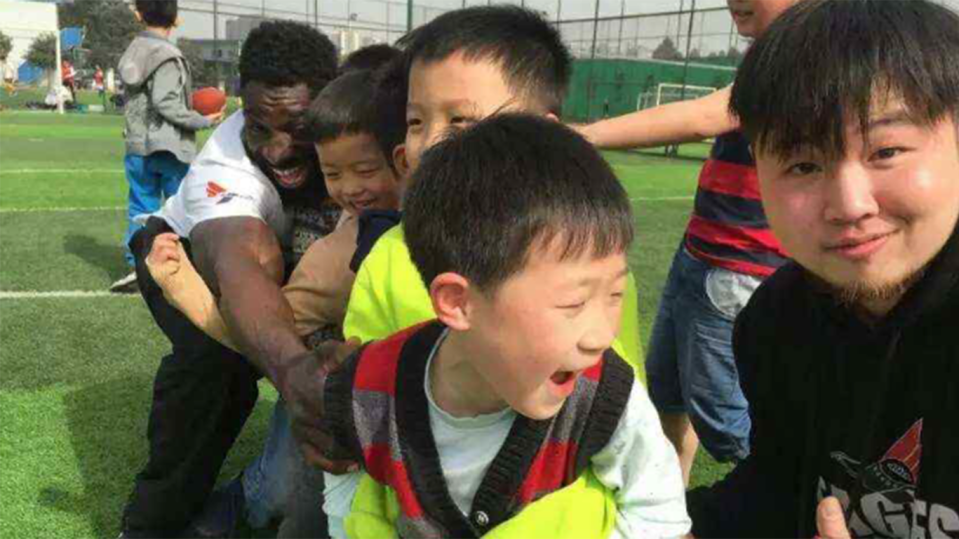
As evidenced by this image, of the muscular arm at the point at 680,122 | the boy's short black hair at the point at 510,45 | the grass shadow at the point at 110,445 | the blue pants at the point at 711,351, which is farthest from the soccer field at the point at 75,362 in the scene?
the blue pants at the point at 711,351

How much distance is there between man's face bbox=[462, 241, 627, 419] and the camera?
4.78 feet

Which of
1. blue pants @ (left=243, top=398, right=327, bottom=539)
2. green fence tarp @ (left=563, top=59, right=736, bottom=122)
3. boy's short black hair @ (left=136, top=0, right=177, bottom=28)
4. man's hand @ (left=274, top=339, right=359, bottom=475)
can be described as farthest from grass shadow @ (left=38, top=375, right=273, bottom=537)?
green fence tarp @ (left=563, top=59, right=736, bottom=122)

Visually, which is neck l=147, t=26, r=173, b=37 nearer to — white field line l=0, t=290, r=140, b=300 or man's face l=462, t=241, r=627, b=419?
white field line l=0, t=290, r=140, b=300

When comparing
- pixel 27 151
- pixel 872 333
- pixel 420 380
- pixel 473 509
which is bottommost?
pixel 27 151

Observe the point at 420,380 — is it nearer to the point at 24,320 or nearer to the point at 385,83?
the point at 385,83

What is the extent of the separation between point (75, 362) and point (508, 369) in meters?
3.85

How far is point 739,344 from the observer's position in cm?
197

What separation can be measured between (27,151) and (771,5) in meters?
15.9

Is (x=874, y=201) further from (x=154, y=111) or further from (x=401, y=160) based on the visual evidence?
(x=154, y=111)

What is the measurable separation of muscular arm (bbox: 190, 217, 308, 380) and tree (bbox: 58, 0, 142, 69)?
46798mm

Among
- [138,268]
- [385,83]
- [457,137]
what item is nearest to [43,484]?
[138,268]

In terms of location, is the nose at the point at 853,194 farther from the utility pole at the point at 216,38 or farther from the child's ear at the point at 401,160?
the utility pole at the point at 216,38

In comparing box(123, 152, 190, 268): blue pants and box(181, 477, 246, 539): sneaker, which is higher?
box(123, 152, 190, 268): blue pants

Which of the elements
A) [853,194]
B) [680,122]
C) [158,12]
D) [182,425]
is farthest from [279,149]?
[158,12]
